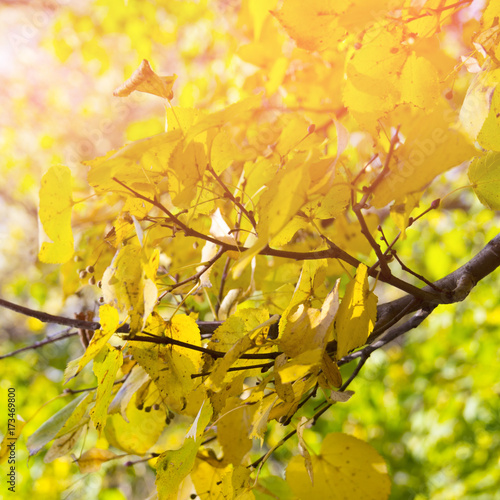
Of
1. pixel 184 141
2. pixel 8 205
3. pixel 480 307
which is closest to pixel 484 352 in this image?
pixel 480 307

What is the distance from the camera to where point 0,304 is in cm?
36

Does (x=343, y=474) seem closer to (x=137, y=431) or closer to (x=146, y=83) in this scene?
(x=137, y=431)

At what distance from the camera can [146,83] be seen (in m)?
0.32

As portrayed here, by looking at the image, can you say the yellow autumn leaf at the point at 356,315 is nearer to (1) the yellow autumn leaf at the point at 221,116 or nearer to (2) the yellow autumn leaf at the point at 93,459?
(1) the yellow autumn leaf at the point at 221,116

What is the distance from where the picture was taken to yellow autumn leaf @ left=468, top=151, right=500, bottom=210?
0.36 meters

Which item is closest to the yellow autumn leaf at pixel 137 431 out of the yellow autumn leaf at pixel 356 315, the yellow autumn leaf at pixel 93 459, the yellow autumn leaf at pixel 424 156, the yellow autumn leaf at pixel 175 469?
the yellow autumn leaf at pixel 93 459

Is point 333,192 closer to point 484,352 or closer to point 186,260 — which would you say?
point 186,260

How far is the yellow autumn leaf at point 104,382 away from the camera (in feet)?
1.12

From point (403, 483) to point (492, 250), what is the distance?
1.39 m

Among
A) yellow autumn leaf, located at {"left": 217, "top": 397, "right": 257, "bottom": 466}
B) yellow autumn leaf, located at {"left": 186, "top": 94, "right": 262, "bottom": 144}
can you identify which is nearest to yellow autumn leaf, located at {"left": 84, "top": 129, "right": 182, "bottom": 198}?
yellow autumn leaf, located at {"left": 186, "top": 94, "right": 262, "bottom": 144}

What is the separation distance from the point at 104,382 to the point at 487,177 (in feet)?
1.17

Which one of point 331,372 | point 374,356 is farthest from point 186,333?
point 374,356

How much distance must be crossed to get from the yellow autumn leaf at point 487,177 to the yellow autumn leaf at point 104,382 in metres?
0.33

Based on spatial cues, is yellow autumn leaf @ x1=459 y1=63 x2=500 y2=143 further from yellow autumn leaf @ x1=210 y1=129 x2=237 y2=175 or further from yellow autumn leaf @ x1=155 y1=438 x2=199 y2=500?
yellow autumn leaf @ x1=155 y1=438 x2=199 y2=500
